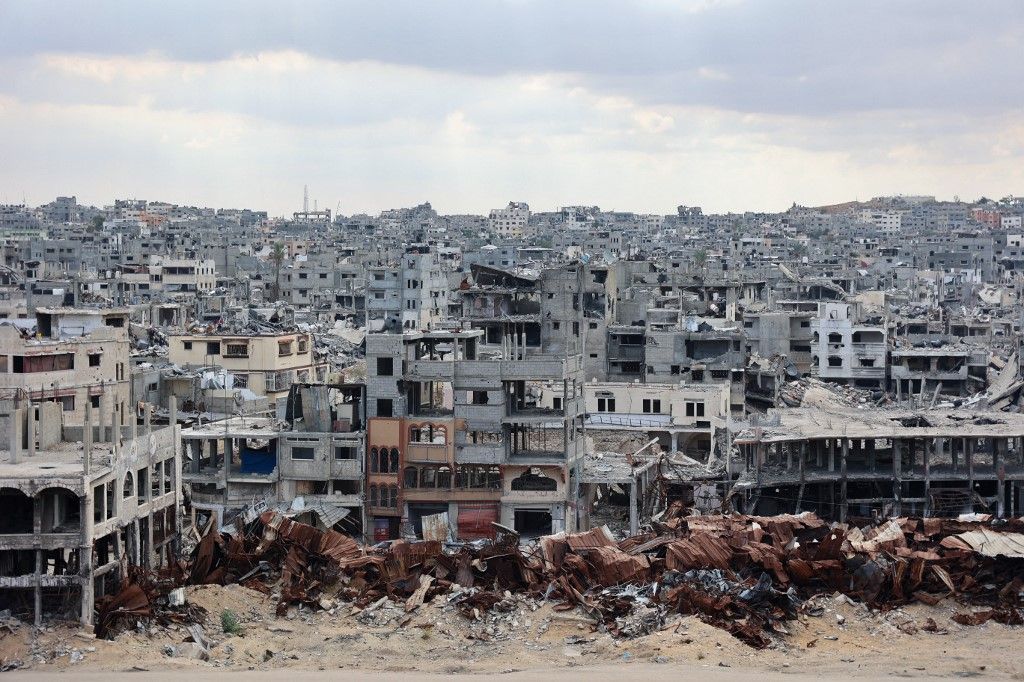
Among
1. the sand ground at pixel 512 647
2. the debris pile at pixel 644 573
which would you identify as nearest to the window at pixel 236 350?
the debris pile at pixel 644 573

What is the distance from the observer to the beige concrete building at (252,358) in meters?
59.2

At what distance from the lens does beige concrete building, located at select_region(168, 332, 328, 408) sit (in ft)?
194

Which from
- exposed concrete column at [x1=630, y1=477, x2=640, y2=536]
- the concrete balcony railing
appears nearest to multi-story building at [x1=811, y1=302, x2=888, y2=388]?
exposed concrete column at [x1=630, y1=477, x2=640, y2=536]

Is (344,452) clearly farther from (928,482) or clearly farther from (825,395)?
(825,395)

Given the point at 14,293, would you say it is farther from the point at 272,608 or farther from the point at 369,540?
the point at 272,608

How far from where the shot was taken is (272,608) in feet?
119

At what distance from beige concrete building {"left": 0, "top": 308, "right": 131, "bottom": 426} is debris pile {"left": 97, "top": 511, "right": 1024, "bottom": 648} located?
346 inches

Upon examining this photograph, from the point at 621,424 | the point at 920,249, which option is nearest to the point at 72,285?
the point at 621,424

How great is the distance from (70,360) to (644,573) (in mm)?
20128

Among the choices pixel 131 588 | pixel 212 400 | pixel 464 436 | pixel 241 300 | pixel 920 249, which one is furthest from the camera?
pixel 920 249

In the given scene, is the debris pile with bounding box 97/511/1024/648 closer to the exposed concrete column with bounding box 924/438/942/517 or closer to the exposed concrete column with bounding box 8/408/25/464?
the exposed concrete column with bounding box 8/408/25/464

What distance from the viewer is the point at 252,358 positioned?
195 ft

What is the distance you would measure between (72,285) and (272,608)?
51.2 metres

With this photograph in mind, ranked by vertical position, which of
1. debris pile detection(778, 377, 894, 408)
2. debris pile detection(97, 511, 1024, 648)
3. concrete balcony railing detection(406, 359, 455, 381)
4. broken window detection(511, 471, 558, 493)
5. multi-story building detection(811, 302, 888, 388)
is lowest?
debris pile detection(97, 511, 1024, 648)
